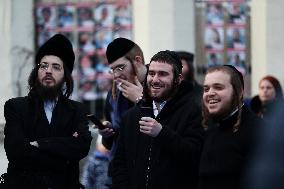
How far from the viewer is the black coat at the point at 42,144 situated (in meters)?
5.63

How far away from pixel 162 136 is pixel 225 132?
40 centimetres

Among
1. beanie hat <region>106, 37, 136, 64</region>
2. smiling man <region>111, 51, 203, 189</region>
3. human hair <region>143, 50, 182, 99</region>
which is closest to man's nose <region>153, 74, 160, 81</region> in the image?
smiling man <region>111, 51, 203, 189</region>

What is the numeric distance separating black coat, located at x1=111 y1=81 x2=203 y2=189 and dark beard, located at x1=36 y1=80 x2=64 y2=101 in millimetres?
627

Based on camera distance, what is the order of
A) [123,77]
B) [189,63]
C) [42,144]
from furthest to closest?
[189,63], [123,77], [42,144]

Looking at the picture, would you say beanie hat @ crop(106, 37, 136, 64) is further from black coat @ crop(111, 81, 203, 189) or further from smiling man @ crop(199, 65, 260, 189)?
smiling man @ crop(199, 65, 260, 189)

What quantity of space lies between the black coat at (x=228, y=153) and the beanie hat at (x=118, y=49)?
146 centimetres

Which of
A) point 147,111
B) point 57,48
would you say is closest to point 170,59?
point 147,111

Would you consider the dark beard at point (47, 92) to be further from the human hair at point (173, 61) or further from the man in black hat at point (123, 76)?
the human hair at point (173, 61)

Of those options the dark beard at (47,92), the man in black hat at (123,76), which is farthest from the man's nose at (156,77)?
the dark beard at (47,92)

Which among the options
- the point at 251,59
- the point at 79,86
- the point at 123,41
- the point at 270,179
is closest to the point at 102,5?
the point at 79,86

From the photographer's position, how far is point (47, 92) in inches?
232

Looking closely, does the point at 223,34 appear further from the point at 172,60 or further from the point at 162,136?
the point at 162,136

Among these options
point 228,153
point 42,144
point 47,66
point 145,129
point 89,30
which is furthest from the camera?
point 89,30

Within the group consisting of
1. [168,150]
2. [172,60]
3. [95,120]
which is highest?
[172,60]
